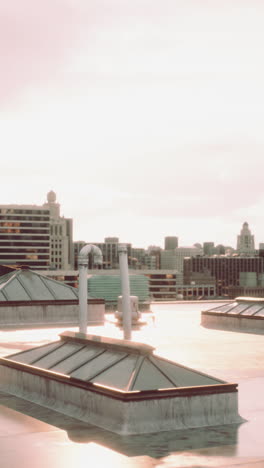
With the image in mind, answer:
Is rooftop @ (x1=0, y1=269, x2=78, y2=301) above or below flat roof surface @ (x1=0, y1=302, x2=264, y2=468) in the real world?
above

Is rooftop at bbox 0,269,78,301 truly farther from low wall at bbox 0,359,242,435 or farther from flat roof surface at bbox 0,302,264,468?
low wall at bbox 0,359,242,435

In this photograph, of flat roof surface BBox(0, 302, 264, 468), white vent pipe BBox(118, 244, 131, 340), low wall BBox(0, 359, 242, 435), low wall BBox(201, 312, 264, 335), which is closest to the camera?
flat roof surface BBox(0, 302, 264, 468)

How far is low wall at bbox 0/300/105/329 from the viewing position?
160ft

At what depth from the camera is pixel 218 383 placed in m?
19.7

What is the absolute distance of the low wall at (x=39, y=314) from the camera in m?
48.9

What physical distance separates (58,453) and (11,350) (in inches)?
713

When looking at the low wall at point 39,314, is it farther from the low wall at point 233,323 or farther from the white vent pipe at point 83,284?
the white vent pipe at point 83,284

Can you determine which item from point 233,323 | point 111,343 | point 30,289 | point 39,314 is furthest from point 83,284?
point 30,289

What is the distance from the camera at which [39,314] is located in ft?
164

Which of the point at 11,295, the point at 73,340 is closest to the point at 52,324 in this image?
the point at 11,295

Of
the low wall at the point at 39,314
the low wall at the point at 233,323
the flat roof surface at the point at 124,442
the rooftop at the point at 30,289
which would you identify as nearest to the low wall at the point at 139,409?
the flat roof surface at the point at 124,442

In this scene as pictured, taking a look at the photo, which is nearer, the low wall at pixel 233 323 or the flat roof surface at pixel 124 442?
the flat roof surface at pixel 124 442

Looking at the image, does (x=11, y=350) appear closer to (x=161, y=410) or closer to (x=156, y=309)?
(x=161, y=410)

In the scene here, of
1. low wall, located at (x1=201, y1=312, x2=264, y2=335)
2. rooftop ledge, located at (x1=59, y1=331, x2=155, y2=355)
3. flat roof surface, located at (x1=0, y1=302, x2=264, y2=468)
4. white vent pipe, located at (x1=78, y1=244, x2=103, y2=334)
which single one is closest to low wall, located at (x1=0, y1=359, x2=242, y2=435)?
flat roof surface, located at (x1=0, y1=302, x2=264, y2=468)
